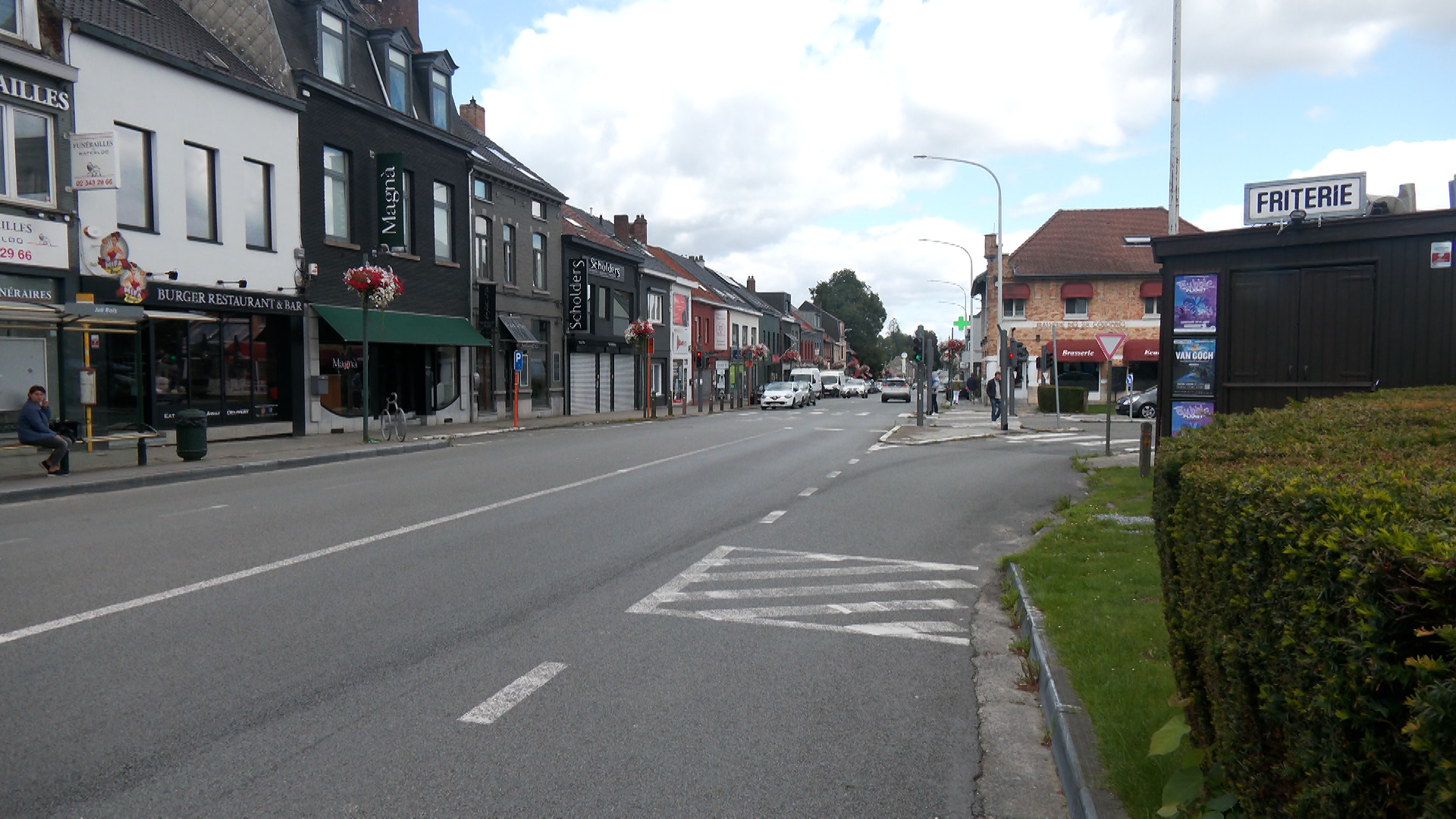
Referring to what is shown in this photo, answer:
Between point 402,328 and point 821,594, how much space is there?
23009mm

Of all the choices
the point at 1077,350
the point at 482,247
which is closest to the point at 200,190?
the point at 482,247

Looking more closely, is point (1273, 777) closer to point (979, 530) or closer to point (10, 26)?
point (979, 530)

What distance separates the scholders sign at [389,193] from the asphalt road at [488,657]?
1612 centimetres

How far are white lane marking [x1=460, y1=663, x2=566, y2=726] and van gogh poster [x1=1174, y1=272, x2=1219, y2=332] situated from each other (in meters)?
10.8

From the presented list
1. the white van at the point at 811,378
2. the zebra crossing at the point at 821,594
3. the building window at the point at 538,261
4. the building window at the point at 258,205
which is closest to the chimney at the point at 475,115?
the building window at the point at 538,261

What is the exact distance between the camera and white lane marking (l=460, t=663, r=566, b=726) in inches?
191

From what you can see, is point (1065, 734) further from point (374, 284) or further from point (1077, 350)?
point (1077, 350)

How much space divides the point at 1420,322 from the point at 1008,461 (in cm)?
871

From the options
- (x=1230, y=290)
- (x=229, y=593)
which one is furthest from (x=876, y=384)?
(x=229, y=593)

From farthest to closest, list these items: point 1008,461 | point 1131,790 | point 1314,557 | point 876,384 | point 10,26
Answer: point 876,384 < point 1008,461 < point 10,26 < point 1131,790 < point 1314,557

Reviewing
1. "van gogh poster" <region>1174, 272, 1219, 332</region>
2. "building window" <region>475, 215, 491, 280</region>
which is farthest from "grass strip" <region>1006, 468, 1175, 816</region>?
"building window" <region>475, 215, 491, 280</region>

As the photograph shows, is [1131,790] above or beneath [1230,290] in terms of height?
beneath

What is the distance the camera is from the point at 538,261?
38.2 meters

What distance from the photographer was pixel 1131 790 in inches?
149
